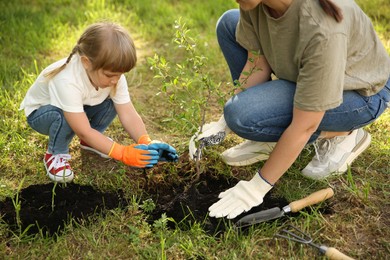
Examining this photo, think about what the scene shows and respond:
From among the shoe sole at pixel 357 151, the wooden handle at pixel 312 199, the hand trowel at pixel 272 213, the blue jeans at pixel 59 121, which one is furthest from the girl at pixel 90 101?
the shoe sole at pixel 357 151

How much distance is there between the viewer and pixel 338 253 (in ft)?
6.42

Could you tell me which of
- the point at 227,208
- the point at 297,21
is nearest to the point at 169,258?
the point at 227,208

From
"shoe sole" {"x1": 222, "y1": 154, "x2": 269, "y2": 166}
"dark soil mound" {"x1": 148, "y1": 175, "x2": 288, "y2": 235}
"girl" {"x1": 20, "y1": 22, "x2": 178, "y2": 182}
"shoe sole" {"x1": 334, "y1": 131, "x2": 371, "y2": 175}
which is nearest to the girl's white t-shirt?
"girl" {"x1": 20, "y1": 22, "x2": 178, "y2": 182}

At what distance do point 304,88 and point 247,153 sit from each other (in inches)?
24.9

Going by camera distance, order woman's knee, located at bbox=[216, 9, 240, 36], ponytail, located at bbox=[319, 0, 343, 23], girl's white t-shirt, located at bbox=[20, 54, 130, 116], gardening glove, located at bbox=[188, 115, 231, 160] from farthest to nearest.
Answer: woman's knee, located at bbox=[216, 9, 240, 36]
gardening glove, located at bbox=[188, 115, 231, 160]
girl's white t-shirt, located at bbox=[20, 54, 130, 116]
ponytail, located at bbox=[319, 0, 343, 23]

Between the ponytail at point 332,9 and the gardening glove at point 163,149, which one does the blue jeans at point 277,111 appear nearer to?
the gardening glove at point 163,149

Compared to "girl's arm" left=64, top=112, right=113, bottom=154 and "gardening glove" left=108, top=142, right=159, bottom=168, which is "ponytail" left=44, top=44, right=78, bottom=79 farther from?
"gardening glove" left=108, top=142, right=159, bottom=168

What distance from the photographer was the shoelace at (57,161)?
8.18ft

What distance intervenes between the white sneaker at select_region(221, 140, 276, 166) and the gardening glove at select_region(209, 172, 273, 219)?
31 cm

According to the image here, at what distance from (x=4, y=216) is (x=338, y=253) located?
1398 millimetres

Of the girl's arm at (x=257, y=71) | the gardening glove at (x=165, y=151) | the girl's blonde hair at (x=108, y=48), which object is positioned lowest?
the gardening glove at (x=165, y=151)

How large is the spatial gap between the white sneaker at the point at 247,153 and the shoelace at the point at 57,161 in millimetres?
784

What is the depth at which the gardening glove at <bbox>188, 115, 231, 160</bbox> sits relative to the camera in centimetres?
240

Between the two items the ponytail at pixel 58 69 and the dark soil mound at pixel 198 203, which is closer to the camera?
the dark soil mound at pixel 198 203
